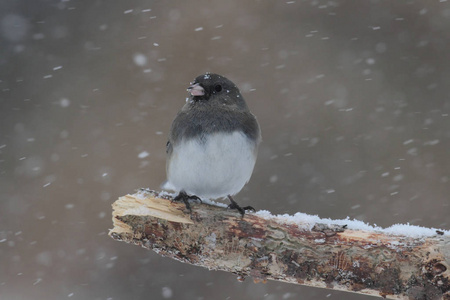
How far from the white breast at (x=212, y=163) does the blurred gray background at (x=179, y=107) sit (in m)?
2.13

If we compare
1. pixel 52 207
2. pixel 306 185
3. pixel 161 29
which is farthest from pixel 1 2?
pixel 306 185

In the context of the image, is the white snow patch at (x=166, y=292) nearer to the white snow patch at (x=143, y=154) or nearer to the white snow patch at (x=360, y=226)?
the white snow patch at (x=143, y=154)

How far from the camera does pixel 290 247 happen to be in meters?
2.05

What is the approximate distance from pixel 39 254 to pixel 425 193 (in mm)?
3650

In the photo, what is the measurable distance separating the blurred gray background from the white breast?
2.13m

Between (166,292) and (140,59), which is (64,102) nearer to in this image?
(140,59)

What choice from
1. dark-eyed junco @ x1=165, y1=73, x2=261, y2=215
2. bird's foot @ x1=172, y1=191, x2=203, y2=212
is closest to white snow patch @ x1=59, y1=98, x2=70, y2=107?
dark-eyed junco @ x1=165, y1=73, x2=261, y2=215

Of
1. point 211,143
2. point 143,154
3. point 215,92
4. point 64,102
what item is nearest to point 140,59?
point 64,102

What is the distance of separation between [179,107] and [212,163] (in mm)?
2610

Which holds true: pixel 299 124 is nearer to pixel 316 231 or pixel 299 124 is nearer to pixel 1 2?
pixel 316 231

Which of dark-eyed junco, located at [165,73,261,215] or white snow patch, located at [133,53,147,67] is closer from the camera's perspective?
dark-eyed junco, located at [165,73,261,215]

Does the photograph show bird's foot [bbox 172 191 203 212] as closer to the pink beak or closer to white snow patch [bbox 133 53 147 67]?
the pink beak

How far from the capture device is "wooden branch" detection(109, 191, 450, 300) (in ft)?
6.26

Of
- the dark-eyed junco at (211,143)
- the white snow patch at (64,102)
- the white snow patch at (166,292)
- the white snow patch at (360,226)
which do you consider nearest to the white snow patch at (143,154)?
the white snow patch at (64,102)
